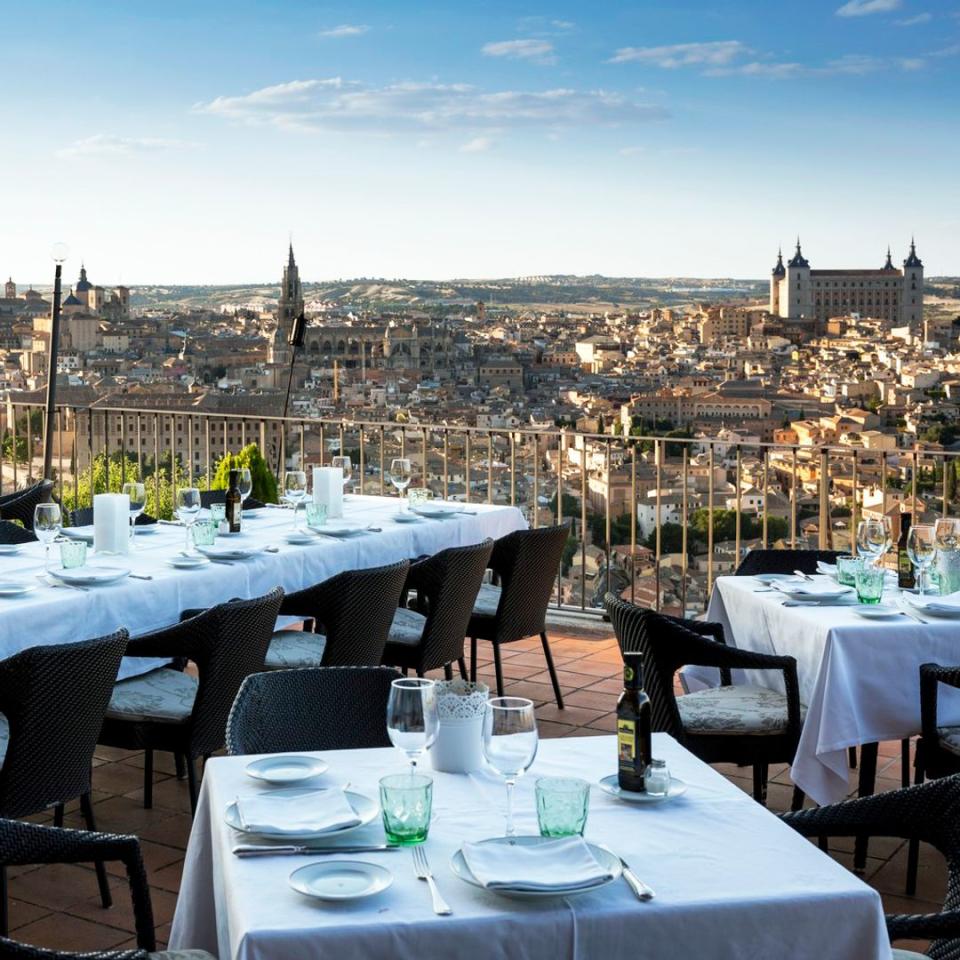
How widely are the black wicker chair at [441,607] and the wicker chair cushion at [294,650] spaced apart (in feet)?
0.94

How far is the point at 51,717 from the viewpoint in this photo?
10.2ft

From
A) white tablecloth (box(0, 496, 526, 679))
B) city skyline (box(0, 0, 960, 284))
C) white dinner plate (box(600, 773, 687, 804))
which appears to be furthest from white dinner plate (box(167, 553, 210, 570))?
city skyline (box(0, 0, 960, 284))

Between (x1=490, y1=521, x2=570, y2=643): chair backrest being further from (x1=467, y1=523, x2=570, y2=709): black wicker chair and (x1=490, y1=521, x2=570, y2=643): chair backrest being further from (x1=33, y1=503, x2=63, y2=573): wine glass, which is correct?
(x1=33, y1=503, x2=63, y2=573): wine glass

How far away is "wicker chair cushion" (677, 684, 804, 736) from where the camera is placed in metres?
3.68

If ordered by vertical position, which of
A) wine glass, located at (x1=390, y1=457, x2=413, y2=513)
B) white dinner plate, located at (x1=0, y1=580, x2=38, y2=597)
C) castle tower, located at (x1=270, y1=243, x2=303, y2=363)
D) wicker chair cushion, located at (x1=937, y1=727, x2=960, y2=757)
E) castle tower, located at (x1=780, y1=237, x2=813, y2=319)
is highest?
castle tower, located at (x1=780, y1=237, x2=813, y2=319)

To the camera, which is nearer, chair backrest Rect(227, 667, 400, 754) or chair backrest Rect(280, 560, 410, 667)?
chair backrest Rect(227, 667, 400, 754)

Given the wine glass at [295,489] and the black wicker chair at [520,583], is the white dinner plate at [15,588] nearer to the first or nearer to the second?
the wine glass at [295,489]

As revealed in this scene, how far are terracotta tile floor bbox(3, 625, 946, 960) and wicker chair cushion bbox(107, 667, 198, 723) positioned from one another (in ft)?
1.31

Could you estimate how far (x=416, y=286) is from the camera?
17.6 meters

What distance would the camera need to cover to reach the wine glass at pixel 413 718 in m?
2.13

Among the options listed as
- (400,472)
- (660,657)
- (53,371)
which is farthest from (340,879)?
(53,371)

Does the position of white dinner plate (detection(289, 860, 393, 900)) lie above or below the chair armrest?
above

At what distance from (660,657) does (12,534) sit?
2.57 meters

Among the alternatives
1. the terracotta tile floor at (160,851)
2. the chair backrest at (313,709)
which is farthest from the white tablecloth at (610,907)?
the terracotta tile floor at (160,851)
